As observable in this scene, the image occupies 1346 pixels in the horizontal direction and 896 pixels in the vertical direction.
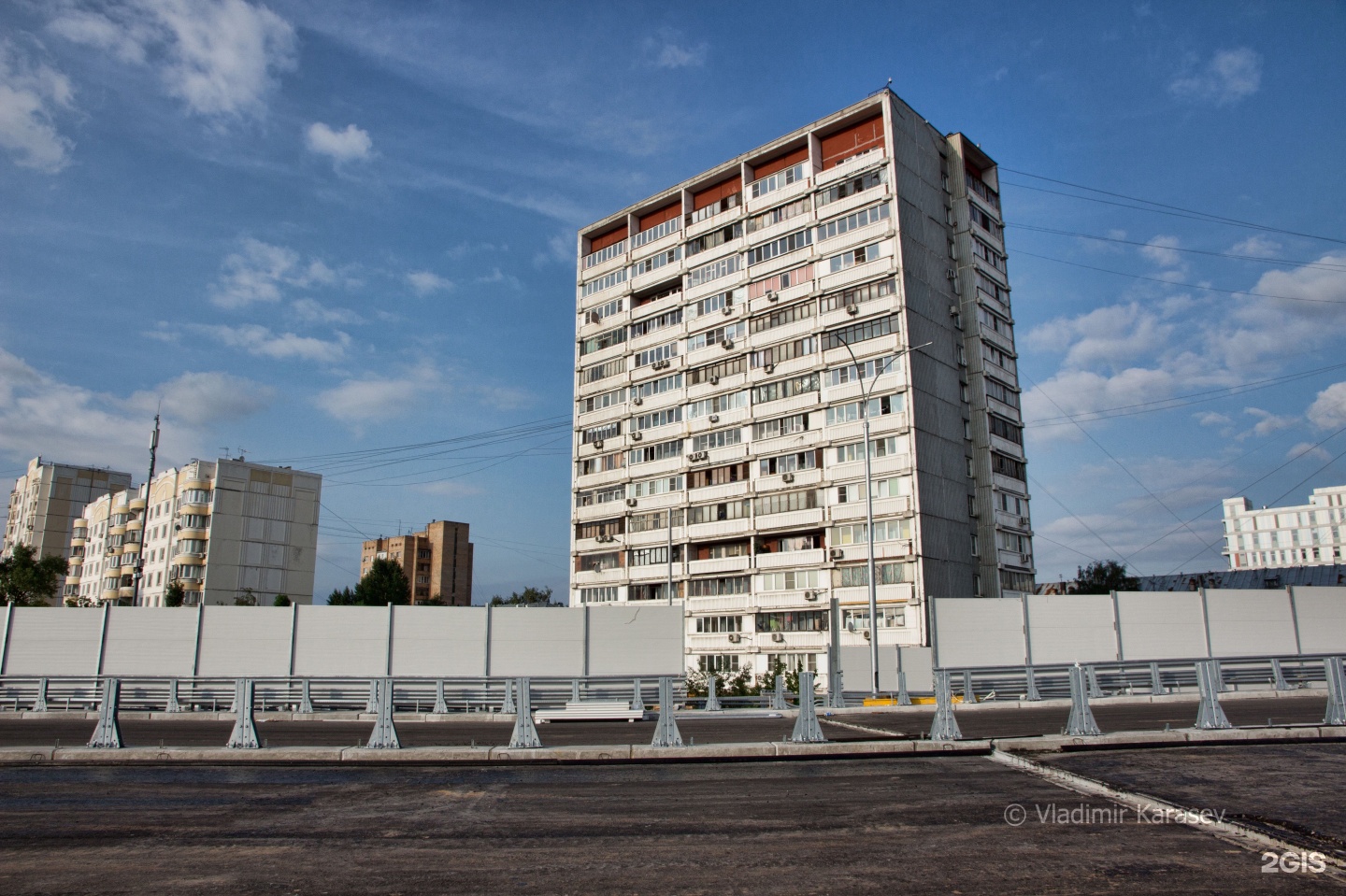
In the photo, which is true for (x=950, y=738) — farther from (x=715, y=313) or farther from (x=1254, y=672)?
(x=715, y=313)

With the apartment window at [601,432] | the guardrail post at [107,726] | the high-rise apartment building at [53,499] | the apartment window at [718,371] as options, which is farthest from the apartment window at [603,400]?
the high-rise apartment building at [53,499]

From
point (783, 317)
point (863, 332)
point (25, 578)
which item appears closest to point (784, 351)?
point (783, 317)

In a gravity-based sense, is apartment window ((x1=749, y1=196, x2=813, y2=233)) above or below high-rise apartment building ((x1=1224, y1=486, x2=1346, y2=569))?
above

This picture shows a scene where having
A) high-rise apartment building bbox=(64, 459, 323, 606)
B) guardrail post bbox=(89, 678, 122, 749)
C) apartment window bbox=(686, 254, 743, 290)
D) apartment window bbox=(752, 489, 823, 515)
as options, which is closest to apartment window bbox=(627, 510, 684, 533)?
apartment window bbox=(752, 489, 823, 515)

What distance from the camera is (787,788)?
928 cm

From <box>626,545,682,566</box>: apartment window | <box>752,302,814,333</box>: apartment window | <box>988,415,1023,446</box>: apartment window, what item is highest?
<box>752,302,814,333</box>: apartment window

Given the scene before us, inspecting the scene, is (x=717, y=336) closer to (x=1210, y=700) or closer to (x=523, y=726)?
(x=1210, y=700)

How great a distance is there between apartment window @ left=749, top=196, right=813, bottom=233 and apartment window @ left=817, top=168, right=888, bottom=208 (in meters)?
1.11

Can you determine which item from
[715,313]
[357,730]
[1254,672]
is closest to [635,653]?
[357,730]

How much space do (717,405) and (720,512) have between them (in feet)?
25.4

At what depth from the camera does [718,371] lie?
60969mm

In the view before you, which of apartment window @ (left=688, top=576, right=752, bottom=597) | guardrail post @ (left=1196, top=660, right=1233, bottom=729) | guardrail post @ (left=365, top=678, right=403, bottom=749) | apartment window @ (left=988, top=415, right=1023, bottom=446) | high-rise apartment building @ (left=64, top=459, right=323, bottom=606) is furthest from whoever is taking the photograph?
high-rise apartment building @ (left=64, top=459, right=323, bottom=606)

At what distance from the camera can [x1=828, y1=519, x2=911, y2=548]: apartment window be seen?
160 ft

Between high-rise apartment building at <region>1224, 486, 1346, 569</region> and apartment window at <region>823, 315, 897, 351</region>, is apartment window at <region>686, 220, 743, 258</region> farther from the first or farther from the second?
high-rise apartment building at <region>1224, 486, 1346, 569</region>
